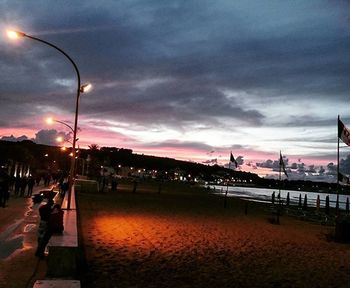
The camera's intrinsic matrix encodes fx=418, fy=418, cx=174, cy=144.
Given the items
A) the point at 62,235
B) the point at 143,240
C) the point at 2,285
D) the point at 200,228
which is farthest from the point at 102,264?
the point at 200,228

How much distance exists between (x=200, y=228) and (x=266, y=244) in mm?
4467

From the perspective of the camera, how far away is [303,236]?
20234 millimetres

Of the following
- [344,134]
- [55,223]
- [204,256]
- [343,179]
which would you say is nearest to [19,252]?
[55,223]

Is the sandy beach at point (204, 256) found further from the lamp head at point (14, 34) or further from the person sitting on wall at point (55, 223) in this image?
the lamp head at point (14, 34)

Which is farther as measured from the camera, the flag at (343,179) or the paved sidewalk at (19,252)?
the flag at (343,179)

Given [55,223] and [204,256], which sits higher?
[55,223]

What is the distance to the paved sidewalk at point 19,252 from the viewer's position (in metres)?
8.53

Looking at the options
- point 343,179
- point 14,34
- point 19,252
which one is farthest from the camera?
point 343,179

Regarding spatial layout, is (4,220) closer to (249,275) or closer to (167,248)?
(167,248)

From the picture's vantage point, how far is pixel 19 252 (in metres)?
11.1

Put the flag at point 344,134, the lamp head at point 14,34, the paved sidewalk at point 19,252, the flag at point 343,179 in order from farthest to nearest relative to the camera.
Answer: the flag at point 343,179 → the flag at point 344,134 → the lamp head at point 14,34 → the paved sidewalk at point 19,252

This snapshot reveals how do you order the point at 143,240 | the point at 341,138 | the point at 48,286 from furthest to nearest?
the point at 341,138 < the point at 143,240 < the point at 48,286

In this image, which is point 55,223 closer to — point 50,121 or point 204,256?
point 204,256

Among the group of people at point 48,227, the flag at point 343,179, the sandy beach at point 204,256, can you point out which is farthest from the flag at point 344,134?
the group of people at point 48,227
